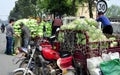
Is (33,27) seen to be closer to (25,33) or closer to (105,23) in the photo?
(25,33)

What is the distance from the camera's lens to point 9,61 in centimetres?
1686

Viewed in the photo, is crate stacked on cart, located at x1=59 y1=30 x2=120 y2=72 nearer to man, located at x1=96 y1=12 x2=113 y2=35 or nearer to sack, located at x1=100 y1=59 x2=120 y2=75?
sack, located at x1=100 y1=59 x2=120 y2=75

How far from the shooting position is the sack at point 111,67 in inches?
394

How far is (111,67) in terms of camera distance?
10.1 meters

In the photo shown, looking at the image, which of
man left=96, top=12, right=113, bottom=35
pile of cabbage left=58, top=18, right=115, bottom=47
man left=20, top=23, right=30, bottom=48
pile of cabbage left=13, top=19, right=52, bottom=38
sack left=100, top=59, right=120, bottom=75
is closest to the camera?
sack left=100, top=59, right=120, bottom=75

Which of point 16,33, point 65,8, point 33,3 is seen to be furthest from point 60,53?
point 33,3

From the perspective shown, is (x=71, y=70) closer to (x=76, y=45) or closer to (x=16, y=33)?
(x=76, y=45)

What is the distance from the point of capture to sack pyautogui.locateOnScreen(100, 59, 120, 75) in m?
10.0

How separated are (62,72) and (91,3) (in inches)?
765

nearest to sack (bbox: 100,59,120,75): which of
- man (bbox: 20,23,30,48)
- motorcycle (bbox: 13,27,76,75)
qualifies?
motorcycle (bbox: 13,27,76,75)

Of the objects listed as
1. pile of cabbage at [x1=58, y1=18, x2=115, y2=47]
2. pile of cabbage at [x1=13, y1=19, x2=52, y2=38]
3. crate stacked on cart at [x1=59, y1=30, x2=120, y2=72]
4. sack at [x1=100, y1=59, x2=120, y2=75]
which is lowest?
pile of cabbage at [x1=13, y1=19, x2=52, y2=38]

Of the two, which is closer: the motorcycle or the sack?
the sack

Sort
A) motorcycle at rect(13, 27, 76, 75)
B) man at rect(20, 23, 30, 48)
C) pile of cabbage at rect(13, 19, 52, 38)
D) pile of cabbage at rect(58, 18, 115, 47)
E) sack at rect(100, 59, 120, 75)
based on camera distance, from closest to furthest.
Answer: sack at rect(100, 59, 120, 75)
pile of cabbage at rect(58, 18, 115, 47)
motorcycle at rect(13, 27, 76, 75)
man at rect(20, 23, 30, 48)
pile of cabbage at rect(13, 19, 52, 38)

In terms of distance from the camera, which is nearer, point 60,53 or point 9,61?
point 60,53
